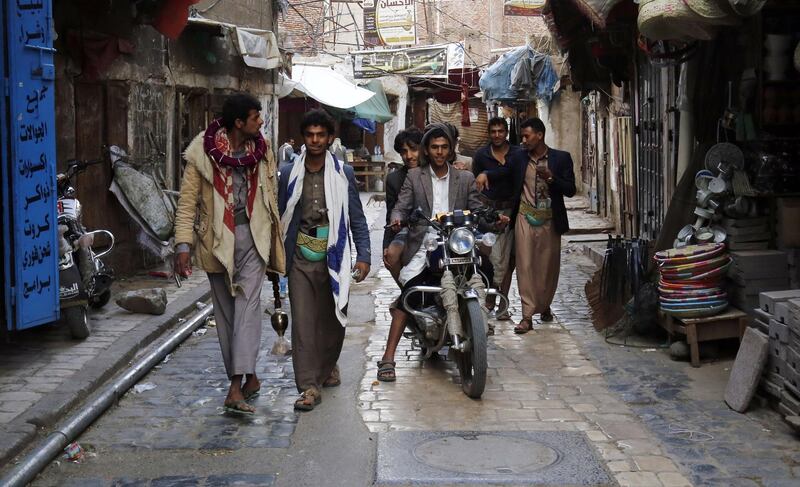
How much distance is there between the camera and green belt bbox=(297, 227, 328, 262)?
6504mm

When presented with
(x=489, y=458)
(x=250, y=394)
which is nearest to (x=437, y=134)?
(x=250, y=394)

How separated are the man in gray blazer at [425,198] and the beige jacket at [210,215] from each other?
108 centimetres

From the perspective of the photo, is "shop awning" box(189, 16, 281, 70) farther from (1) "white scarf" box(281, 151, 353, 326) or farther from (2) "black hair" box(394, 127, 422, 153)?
(1) "white scarf" box(281, 151, 353, 326)

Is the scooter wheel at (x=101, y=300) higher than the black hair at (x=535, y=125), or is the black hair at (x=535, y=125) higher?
the black hair at (x=535, y=125)

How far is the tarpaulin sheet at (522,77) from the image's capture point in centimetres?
1906

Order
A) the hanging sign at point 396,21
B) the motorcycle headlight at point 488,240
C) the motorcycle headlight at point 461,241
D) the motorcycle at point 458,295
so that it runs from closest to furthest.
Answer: the motorcycle at point 458,295 → the motorcycle headlight at point 461,241 → the motorcycle headlight at point 488,240 → the hanging sign at point 396,21

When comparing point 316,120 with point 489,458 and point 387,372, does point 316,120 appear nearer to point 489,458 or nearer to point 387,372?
point 387,372

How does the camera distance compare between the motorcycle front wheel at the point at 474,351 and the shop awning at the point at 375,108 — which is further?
the shop awning at the point at 375,108

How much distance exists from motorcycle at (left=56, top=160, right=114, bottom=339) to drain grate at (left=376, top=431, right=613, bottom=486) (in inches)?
139

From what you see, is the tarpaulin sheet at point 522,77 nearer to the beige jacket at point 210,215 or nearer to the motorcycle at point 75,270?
the motorcycle at point 75,270

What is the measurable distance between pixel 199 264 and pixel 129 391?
48.7 inches

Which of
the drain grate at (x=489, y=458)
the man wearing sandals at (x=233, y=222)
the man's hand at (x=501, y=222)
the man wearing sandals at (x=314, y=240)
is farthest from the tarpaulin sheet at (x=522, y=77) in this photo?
the drain grate at (x=489, y=458)

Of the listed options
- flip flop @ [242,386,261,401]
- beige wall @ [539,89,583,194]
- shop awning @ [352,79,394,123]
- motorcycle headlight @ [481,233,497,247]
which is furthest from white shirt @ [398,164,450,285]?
shop awning @ [352,79,394,123]

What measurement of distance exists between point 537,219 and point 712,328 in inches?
83.7
